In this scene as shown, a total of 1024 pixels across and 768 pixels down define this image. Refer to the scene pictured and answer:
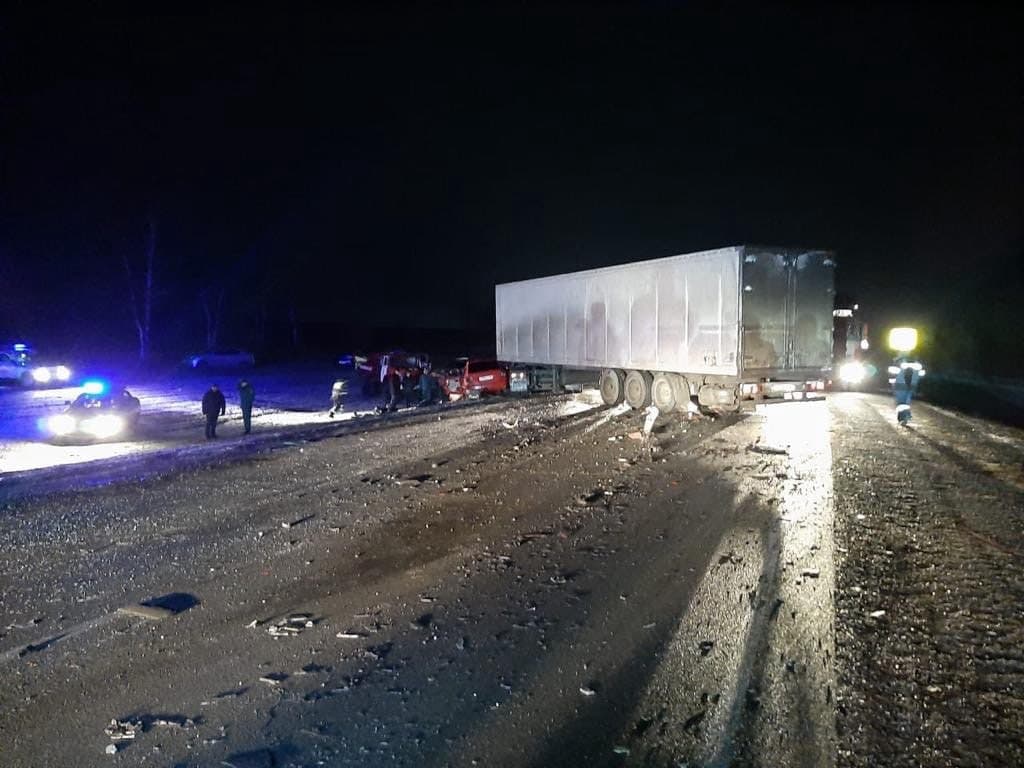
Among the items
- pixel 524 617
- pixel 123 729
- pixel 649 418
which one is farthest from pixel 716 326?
pixel 123 729

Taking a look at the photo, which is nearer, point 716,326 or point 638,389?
point 716,326

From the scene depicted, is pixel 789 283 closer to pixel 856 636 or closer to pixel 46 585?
pixel 856 636

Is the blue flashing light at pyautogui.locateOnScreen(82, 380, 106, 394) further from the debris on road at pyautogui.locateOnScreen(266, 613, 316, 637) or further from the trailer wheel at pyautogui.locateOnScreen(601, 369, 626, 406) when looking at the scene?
the debris on road at pyautogui.locateOnScreen(266, 613, 316, 637)

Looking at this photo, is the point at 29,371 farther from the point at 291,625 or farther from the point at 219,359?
the point at 291,625

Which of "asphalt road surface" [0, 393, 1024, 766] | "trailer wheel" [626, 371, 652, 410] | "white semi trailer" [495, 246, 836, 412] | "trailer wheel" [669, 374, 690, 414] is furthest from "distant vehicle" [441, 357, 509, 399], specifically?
"asphalt road surface" [0, 393, 1024, 766]

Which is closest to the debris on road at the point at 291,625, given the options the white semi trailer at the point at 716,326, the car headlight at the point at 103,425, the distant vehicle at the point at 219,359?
the white semi trailer at the point at 716,326

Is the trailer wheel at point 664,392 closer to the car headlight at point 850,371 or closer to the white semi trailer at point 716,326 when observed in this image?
the white semi trailer at point 716,326

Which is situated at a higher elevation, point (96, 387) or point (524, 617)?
point (96, 387)

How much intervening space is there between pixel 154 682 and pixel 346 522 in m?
4.03

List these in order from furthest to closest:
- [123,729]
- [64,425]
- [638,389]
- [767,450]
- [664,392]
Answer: [64,425] → [638,389] → [664,392] → [767,450] → [123,729]

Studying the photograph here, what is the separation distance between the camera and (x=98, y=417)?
65.5 ft

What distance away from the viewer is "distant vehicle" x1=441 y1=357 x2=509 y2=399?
25.9 meters

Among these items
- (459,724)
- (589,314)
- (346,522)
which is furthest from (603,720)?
(589,314)

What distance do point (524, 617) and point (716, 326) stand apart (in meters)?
10.8
